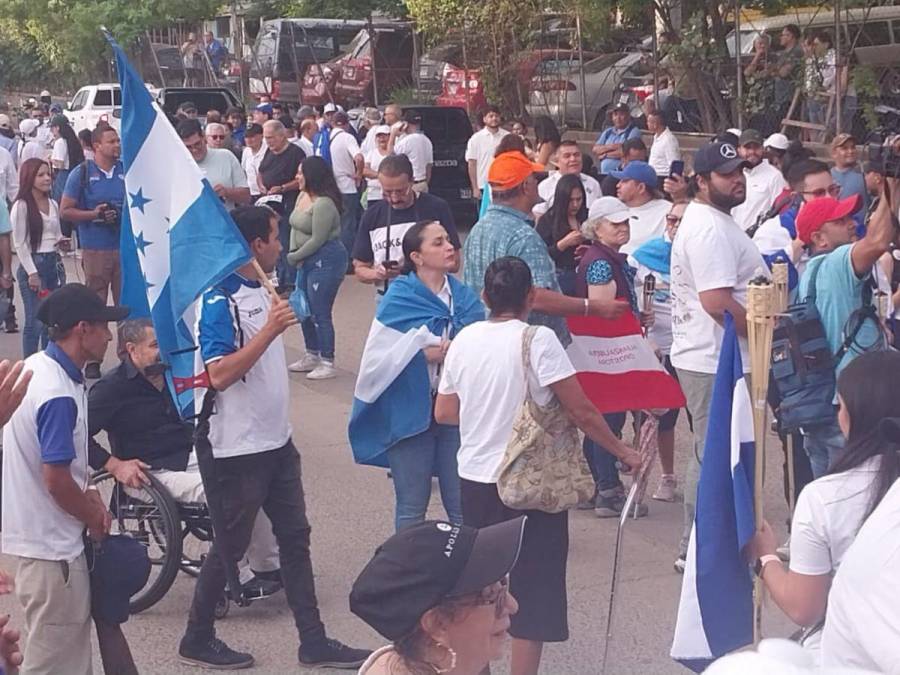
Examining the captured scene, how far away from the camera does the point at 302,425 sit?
10438 mm

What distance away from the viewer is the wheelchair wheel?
6594mm

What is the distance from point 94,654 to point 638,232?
4230 millimetres

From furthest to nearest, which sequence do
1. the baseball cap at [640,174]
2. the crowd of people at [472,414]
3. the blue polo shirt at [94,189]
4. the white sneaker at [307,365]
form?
the white sneaker at [307,365], the blue polo shirt at [94,189], the baseball cap at [640,174], the crowd of people at [472,414]

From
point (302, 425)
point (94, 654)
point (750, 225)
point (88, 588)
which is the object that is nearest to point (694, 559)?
point (88, 588)

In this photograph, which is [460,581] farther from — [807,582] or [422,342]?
[422,342]

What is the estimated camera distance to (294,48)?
30375 millimetres

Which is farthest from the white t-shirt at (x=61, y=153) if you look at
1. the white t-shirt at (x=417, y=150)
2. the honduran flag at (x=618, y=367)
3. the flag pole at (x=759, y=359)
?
the flag pole at (x=759, y=359)

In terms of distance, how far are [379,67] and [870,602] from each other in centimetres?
2636

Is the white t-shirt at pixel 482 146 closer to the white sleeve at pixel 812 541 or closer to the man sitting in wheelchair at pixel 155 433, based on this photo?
the man sitting in wheelchair at pixel 155 433

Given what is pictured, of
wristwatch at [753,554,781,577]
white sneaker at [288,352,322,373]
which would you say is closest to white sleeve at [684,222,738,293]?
wristwatch at [753,554,781,577]

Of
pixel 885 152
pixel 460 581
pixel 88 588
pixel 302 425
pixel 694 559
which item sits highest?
pixel 885 152

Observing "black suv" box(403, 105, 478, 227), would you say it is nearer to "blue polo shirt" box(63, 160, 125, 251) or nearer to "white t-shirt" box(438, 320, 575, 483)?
"blue polo shirt" box(63, 160, 125, 251)

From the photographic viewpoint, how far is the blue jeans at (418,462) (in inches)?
251

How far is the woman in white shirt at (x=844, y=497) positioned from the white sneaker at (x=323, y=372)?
8.23m
